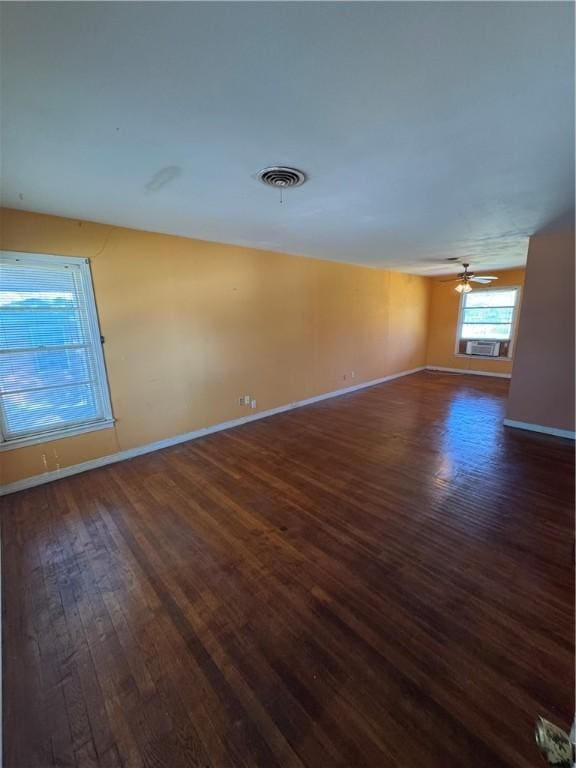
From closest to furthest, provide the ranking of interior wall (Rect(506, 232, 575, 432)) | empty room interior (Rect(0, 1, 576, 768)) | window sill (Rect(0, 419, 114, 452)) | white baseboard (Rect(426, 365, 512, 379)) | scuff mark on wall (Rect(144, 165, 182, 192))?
1. empty room interior (Rect(0, 1, 576, 768))
2. scuff mark on wall (Rect(144, 165, 182, 192))
3. window sill (Rect(0, 419, 114, 452))
4. interior wall (Rect(506, 232, 575, 432))
5. white baseboard (Rect(426, 365, 512, 379))

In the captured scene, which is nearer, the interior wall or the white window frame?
the interior wall

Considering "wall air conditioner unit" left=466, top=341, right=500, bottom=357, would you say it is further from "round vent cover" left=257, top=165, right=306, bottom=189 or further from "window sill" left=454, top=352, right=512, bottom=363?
"round vent cover" left=257, top=165, right=306, bottom=189

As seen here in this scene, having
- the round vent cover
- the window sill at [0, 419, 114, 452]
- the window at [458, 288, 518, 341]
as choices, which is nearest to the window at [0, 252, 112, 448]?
the window sill at [0, 419, 114, 452]

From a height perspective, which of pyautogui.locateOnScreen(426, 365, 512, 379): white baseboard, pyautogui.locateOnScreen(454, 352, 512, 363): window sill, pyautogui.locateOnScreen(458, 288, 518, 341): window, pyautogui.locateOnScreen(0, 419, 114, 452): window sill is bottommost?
pyautogui.locateOnScreen(426, 365, 512, 379): white baseboard

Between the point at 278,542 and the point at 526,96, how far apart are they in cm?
284

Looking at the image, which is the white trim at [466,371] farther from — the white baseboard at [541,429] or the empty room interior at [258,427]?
the empty room interior at [258,427]

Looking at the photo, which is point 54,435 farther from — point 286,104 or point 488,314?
point 488,314

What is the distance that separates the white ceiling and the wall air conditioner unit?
16.9 ft

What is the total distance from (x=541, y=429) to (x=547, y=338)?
1.23 meters

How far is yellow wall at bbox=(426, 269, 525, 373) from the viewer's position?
742 centimetres

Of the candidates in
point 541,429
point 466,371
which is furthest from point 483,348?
point 541,429

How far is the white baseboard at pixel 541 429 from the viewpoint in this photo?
3867 mm

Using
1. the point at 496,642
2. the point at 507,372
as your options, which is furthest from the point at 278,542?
the point at 507,372

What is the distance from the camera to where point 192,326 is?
387cm
